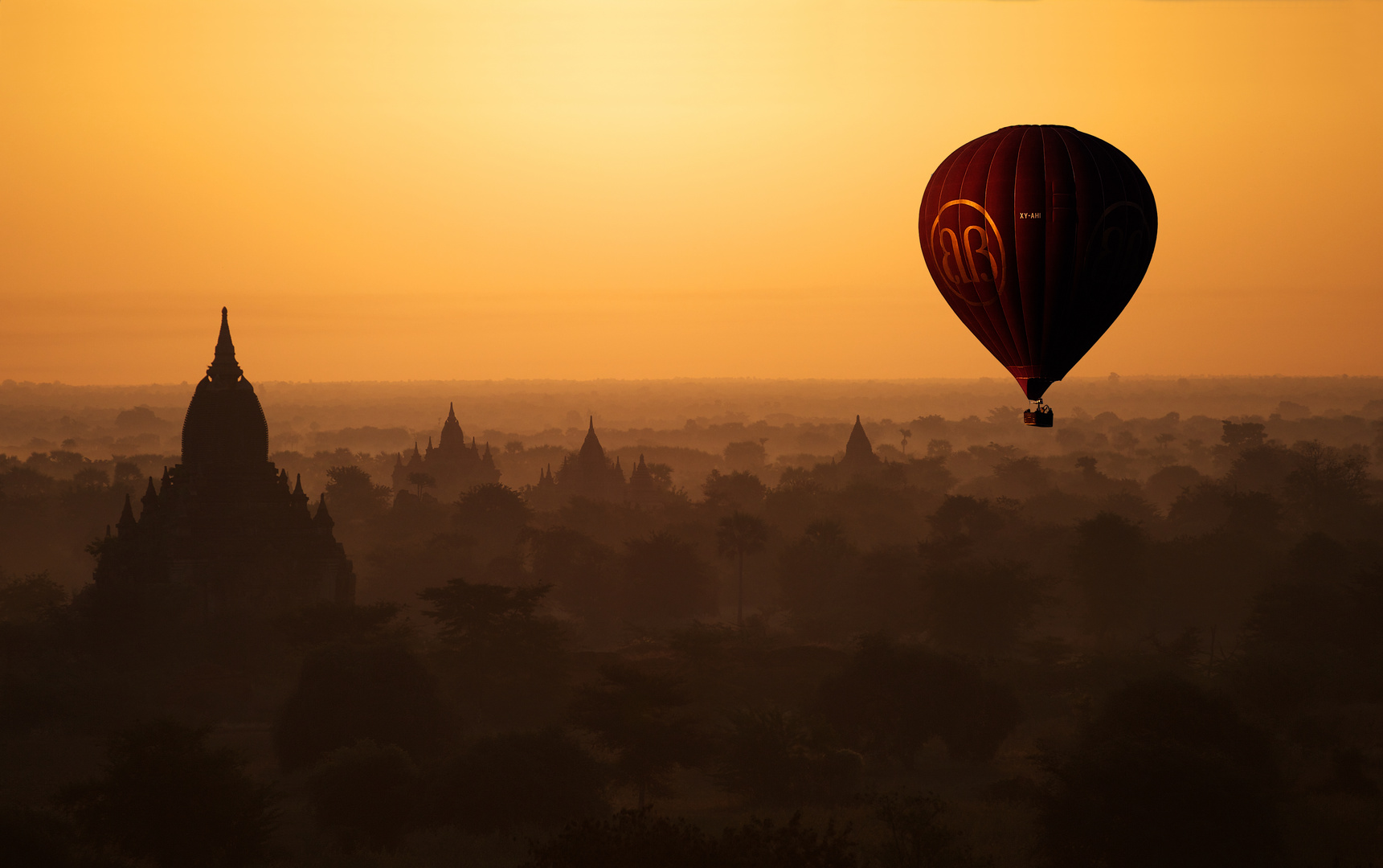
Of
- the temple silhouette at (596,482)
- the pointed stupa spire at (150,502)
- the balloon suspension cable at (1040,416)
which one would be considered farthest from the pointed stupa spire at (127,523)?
the temple silhouette at (596,482)

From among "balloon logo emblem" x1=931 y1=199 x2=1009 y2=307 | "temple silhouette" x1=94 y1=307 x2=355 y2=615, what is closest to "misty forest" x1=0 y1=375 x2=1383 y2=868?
"temple silhouette" x1=94 y1=307 x2=355 y2=615

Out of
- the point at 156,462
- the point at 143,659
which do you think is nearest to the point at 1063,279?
the point at 143,659

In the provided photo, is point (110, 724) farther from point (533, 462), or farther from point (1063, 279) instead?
point (533, 462)

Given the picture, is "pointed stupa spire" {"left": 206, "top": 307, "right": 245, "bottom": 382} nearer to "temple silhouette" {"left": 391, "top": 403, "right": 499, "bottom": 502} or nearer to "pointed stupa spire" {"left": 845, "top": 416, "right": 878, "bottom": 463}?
"temple silhouette" {"left": 391, "top": 403, "right": 499, "bottom": 502}

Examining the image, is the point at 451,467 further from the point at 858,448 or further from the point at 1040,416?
the point at 1040,416

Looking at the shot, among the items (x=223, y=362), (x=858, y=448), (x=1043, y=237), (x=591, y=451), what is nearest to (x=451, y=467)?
(x=591, y=451)
